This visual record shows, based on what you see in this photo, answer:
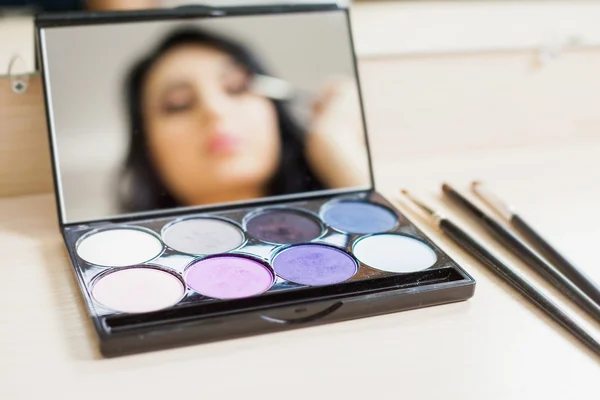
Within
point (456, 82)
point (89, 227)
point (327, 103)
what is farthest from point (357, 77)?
point (89, 227)

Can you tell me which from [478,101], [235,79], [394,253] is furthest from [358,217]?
[478,101]

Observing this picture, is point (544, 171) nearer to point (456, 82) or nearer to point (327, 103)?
point (456, 82)

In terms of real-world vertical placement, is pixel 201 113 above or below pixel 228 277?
above

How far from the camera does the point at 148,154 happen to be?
2.22ft

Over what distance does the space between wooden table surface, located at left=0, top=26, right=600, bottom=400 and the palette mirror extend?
8 centimetres

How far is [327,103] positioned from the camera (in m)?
0.74

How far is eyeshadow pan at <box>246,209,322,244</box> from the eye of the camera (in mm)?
649

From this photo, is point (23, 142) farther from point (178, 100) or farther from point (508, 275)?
point (508, 275)

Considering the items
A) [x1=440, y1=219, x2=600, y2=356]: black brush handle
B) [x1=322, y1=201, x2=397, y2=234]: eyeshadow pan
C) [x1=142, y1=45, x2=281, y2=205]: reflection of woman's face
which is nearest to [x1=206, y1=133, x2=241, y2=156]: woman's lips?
[x1=142, y1=45, x2=281, y2=205]: reflection of woman's face

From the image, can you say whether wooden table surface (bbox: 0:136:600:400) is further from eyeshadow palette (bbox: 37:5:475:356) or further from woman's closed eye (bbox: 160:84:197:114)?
woman's closed eye (bbox: 160:84:197:114)

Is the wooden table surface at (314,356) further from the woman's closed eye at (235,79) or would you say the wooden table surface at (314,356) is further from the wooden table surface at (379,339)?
the woman's closed eye at (235,79)

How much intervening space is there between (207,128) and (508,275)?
30cm

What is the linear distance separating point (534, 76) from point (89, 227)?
0.56 meters

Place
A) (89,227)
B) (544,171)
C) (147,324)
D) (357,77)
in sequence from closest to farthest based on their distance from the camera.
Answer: (147,324), (89,227), (357,77), (544,171)
